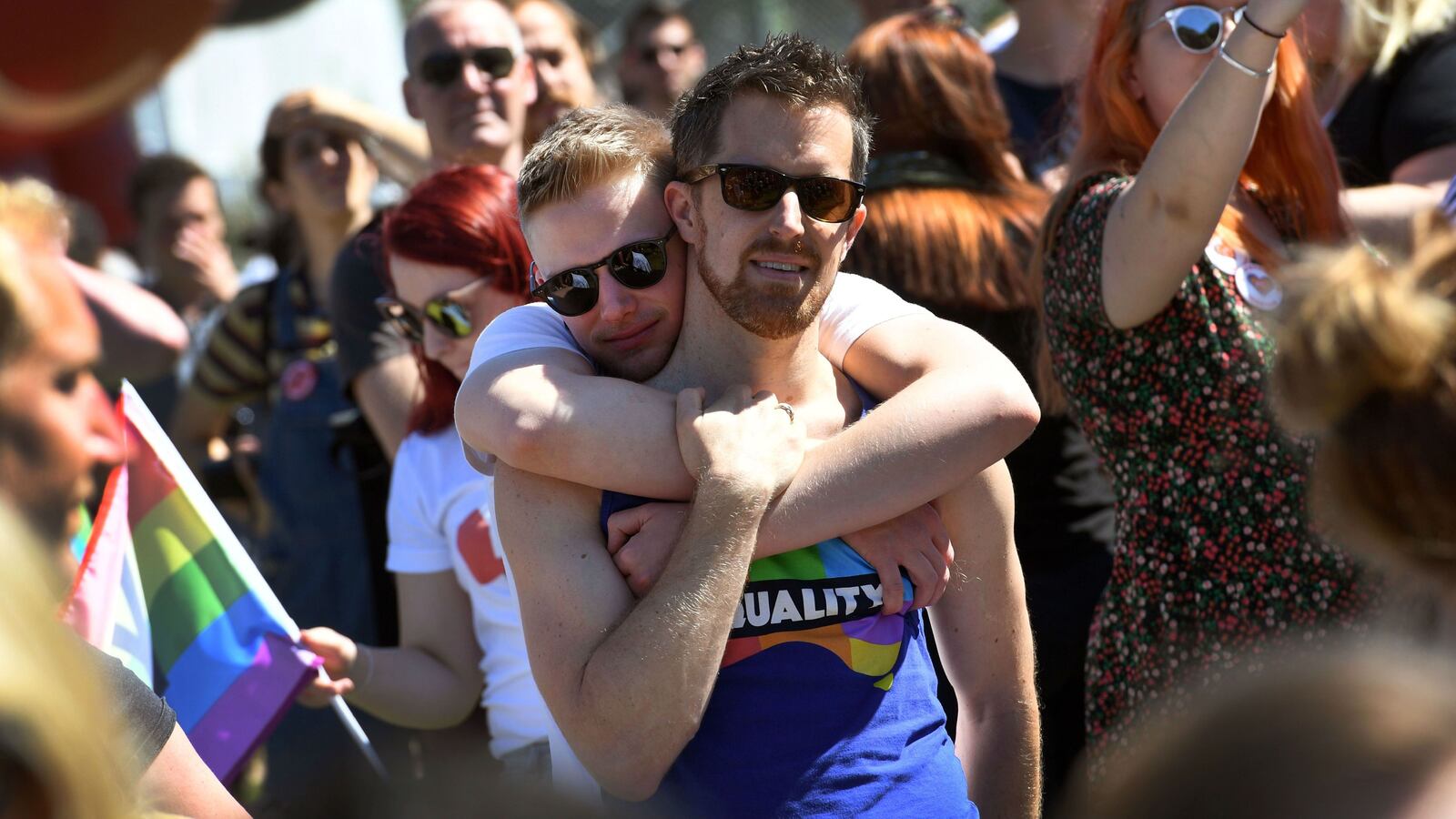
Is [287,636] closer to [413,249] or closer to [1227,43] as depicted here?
[413,249]

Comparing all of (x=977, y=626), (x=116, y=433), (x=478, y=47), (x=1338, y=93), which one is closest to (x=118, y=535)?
(x=116, y=433)

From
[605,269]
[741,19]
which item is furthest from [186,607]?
[741,19]

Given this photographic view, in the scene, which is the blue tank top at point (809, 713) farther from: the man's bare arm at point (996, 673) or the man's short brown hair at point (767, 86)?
the man's short brown hair at point (767, 86)

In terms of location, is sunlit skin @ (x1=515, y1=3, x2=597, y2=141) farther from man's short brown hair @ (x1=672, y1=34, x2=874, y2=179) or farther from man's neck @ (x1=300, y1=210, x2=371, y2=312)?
man's short brown hair @ (x1=672, y1=34, x2=874, y2=179)

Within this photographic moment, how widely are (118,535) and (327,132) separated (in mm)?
2397

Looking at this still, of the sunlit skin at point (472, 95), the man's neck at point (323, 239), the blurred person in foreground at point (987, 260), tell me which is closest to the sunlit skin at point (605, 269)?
the blurred person in foreground at point (987, 260)

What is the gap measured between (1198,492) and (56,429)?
1852mm

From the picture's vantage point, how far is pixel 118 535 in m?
2.59

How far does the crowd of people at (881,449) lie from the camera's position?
4.83 ft

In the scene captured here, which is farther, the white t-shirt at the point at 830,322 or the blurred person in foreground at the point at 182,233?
the blurred person in foreground at the point at 182,233

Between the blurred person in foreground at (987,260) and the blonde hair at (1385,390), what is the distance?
4.87ft

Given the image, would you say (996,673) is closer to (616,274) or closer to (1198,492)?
(1198,492)

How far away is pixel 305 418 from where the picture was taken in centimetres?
412

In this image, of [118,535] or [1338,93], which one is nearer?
[118,535]
